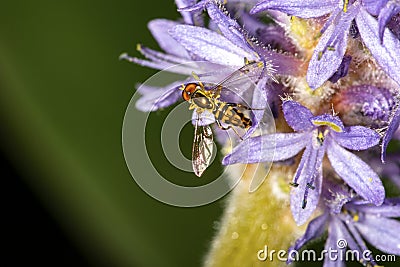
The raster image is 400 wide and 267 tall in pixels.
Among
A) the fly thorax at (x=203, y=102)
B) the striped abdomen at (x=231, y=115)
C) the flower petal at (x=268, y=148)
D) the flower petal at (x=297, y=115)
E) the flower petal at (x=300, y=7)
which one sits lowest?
the flower petal at (x=268, y=148)

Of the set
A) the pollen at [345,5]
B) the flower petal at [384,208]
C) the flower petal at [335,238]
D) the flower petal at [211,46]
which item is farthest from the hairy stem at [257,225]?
the pollen at [345,5]

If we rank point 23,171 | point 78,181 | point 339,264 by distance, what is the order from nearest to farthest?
1. point 339,264
2. point 78,181
3. point 23,171

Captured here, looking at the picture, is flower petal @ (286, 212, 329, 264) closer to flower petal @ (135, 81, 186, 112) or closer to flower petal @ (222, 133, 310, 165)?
flower petal @ (222, 133, 310, 165)

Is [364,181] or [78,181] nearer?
[364,181]

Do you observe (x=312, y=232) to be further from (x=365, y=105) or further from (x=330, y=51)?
(x=330, y=51)

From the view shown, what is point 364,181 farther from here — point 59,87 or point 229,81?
point 59,87

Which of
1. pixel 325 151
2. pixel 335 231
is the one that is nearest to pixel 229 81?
pixel 325 151

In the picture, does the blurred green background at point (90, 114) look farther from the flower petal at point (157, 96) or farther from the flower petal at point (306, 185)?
the flower petal at point (306, 185)
